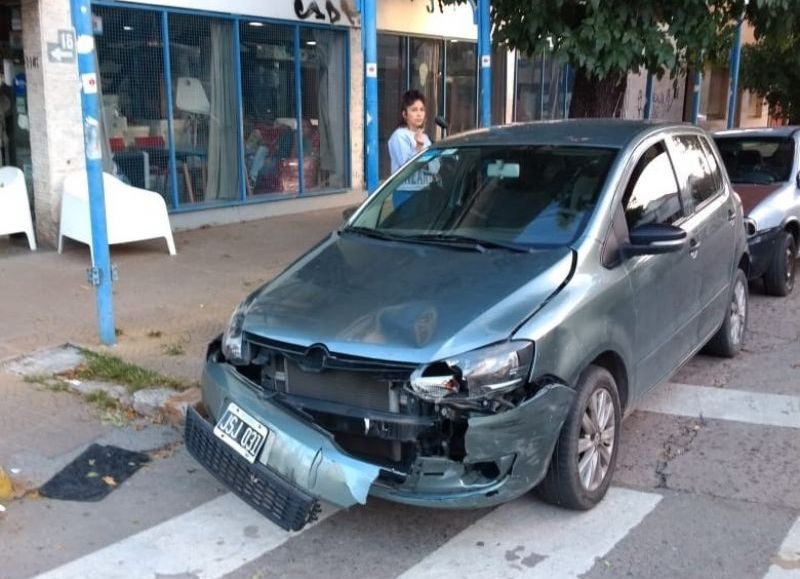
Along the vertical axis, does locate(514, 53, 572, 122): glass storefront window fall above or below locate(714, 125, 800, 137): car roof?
above

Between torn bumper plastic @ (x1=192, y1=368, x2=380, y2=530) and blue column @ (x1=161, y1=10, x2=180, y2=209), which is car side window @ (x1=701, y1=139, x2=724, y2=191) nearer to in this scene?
torn bumper plastic @ (x1=192, y1=368, x2=380, y2=530)

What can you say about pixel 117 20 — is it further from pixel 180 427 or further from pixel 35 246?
pixel 180 427

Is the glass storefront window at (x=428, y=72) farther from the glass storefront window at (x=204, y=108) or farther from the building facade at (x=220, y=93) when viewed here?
the glass storefront window at (x=204, y=108)

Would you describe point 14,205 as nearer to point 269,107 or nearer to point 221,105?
point 221,105

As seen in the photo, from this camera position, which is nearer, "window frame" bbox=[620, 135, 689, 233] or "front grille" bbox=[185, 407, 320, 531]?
"front grille" bbox=[185, 407, 320, 531]

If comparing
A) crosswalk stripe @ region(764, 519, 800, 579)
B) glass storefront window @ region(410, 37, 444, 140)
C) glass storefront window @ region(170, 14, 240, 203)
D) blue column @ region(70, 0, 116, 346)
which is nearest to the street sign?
glass storefront window @ region(170, 14, 240, 203)

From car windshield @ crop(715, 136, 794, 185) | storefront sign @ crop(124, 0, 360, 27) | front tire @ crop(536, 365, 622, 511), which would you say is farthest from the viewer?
storefront sign @ crop(124, 0, 360, 27)

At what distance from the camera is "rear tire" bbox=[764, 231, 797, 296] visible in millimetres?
7848

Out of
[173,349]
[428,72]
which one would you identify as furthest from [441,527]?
[428,72]

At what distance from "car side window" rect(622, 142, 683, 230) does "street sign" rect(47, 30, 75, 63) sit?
667 cm

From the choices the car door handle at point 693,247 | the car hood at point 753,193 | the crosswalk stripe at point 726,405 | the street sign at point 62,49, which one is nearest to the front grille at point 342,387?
the crosswalk stripe at point 726,405

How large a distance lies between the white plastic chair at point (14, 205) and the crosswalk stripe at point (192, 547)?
607 cm

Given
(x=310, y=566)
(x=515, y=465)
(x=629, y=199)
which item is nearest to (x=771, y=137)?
(x=629, y=199)

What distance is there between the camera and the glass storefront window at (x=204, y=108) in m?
10.5
